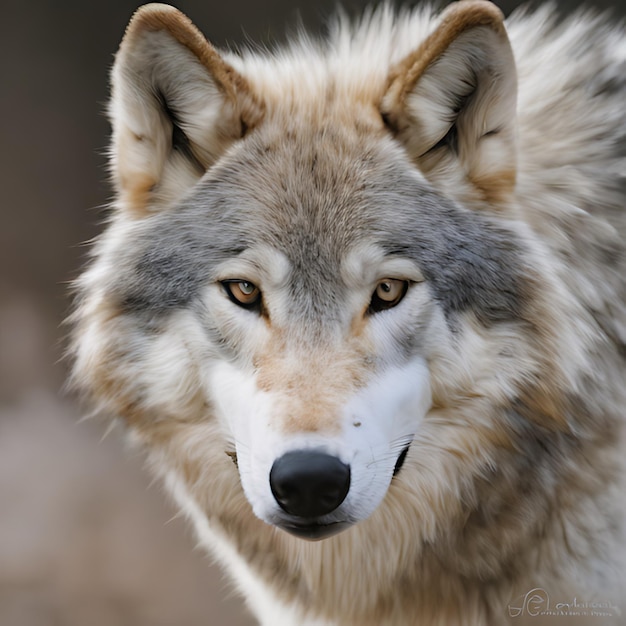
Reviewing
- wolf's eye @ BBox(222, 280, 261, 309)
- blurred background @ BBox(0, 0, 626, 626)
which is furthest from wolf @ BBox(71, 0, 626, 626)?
blurred background @ BBox(0, 0, 626, 626)

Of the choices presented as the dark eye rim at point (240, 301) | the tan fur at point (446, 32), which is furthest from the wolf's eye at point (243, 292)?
the tan fur at point (446, 32)

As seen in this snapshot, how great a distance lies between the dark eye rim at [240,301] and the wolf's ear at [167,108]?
305mm

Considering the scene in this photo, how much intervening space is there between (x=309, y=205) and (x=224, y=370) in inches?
16.0

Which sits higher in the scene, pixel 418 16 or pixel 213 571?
pixel 418 16

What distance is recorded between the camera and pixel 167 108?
6.32ft

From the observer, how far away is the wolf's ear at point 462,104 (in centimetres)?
171

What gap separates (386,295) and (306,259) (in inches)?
7.4

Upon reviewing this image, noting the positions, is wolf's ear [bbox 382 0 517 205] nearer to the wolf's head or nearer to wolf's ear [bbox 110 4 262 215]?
the wolf's head

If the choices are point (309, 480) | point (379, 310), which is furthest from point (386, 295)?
point (309, 480)

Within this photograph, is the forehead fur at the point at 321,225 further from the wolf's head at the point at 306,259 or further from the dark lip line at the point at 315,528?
the dark lip line at the point at 315,528

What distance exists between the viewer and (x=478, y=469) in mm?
1916

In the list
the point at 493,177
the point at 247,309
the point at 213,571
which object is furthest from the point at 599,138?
the point at 213,571

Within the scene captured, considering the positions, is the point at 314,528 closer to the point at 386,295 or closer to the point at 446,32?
the point at 386,295

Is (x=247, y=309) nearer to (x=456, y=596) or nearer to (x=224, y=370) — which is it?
(x=224, y=370)
